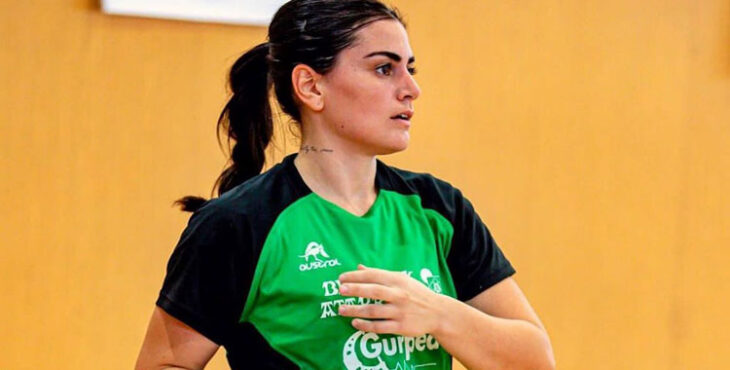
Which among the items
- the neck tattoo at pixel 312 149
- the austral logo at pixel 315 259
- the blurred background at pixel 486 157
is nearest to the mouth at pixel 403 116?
the neck tattoo at pixel 312 149

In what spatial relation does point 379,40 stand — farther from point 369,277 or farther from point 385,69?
point 369,277

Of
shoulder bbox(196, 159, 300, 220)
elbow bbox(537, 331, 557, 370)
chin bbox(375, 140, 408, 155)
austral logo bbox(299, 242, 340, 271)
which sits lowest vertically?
elbow bbox(537, 331, 557, 370)

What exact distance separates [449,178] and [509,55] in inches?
13.3

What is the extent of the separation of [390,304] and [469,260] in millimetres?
208

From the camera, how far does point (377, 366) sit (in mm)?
1193

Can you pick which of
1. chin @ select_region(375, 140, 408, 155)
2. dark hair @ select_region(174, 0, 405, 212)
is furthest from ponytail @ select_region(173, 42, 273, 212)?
chin @ select_region(375, 140, 408, 155)

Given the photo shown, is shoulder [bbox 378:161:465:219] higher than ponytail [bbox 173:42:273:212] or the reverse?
the reverse

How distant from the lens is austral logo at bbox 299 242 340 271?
120 centimetres

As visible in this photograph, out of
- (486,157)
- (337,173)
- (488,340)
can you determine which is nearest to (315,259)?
(337,173)

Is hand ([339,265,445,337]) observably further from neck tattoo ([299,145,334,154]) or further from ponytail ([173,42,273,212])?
ponytail ([173,42,273,212])

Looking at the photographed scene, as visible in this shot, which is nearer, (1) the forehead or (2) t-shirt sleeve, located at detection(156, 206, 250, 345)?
(2) t-shirt sleeve, located at detection(156, 206, 250, 345)

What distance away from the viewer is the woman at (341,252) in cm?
118

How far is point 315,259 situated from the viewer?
1.20 m

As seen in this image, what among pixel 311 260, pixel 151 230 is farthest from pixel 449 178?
pixel 311 260
